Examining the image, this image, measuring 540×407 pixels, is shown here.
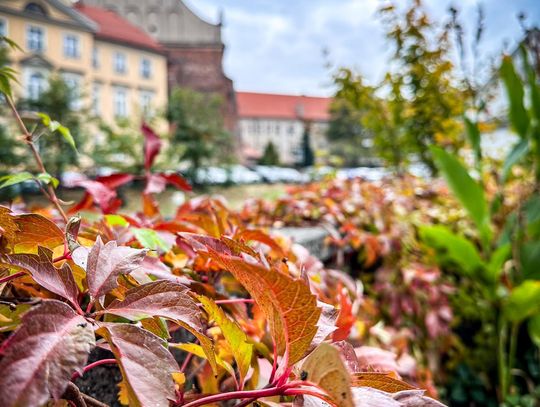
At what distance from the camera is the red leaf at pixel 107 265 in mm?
291

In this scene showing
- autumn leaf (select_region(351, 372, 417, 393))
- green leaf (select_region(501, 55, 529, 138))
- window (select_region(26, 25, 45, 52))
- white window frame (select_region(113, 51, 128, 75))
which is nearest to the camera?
autumn leaf (select_region(351, 372, 417, 393))

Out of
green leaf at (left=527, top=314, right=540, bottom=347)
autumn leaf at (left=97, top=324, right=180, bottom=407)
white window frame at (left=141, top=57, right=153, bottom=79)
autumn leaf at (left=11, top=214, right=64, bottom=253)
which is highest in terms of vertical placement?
white window frame at (left=141, top=57, right=153, bottom=79)

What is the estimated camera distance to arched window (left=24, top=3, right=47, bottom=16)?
21.5 m

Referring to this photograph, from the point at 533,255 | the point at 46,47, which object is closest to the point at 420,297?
the point at 533,255

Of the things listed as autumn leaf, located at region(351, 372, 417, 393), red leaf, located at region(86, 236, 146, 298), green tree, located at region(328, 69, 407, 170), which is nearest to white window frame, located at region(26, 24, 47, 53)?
green tree, located at region(328, 69, 407, 170)

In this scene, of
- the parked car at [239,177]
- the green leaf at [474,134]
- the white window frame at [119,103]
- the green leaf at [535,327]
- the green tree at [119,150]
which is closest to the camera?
the green leaf at [535,327]

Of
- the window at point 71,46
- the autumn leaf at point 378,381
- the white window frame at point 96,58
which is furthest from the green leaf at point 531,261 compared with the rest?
the white window frame at point 96,58

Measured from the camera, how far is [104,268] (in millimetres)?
301

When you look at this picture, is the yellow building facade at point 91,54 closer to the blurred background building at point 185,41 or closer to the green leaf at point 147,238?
the blurred background building at point 185,41

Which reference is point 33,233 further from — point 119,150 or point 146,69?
point 146,69

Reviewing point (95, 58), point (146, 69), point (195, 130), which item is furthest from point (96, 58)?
A: point (195, 130)

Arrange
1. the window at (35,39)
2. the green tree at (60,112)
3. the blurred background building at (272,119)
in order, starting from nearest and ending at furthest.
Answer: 1. the green tree at (60,112)
2. the window at (35,39)
3. the blurred background building at (272,119)

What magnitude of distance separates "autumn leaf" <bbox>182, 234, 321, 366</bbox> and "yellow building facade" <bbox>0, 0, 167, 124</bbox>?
56.0ft

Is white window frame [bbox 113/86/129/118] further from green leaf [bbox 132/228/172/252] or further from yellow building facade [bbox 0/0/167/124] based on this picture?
green leaf [bbox 132/228/172/252]
